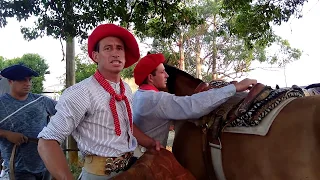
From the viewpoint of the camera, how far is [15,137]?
3.00m

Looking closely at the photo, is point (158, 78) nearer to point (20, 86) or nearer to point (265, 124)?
point (265, 124)

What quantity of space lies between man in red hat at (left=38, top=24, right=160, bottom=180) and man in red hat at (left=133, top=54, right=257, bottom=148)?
1.15 ft

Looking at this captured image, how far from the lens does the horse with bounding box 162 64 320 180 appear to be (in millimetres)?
1886

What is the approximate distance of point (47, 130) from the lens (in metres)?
1.66

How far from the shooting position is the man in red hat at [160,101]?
2.16 m

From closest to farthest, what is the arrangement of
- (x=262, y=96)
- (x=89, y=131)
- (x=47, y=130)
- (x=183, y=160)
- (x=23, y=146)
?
1. (x=47, y=130)
2. (x=89, y=131)
3. (x=262, y=96)
4. (x=183, y=160)
5. (x=23, y=146)

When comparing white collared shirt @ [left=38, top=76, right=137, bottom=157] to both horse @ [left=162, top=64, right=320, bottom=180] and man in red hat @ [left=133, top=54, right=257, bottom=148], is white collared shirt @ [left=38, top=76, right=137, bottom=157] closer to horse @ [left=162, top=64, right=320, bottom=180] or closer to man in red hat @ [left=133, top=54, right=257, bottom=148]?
man in red hat @ [left=133, top=54, right=257, bottom=148]

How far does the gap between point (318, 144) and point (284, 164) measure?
224 mm

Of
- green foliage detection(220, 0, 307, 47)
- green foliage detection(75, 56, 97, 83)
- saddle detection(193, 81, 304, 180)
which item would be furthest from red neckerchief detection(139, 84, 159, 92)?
green foliage detection(75, 56, 97, 83)

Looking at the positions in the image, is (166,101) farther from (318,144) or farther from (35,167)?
(35,167)

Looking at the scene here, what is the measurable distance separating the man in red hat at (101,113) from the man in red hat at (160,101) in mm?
349

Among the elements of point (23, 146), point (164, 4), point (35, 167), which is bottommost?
point (35, 167)

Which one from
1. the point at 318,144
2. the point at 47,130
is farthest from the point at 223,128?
the point at 47,130

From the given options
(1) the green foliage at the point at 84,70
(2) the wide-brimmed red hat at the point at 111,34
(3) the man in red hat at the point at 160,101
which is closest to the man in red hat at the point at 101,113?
(2) the wide-brimmed red hat at the point at 111,34
